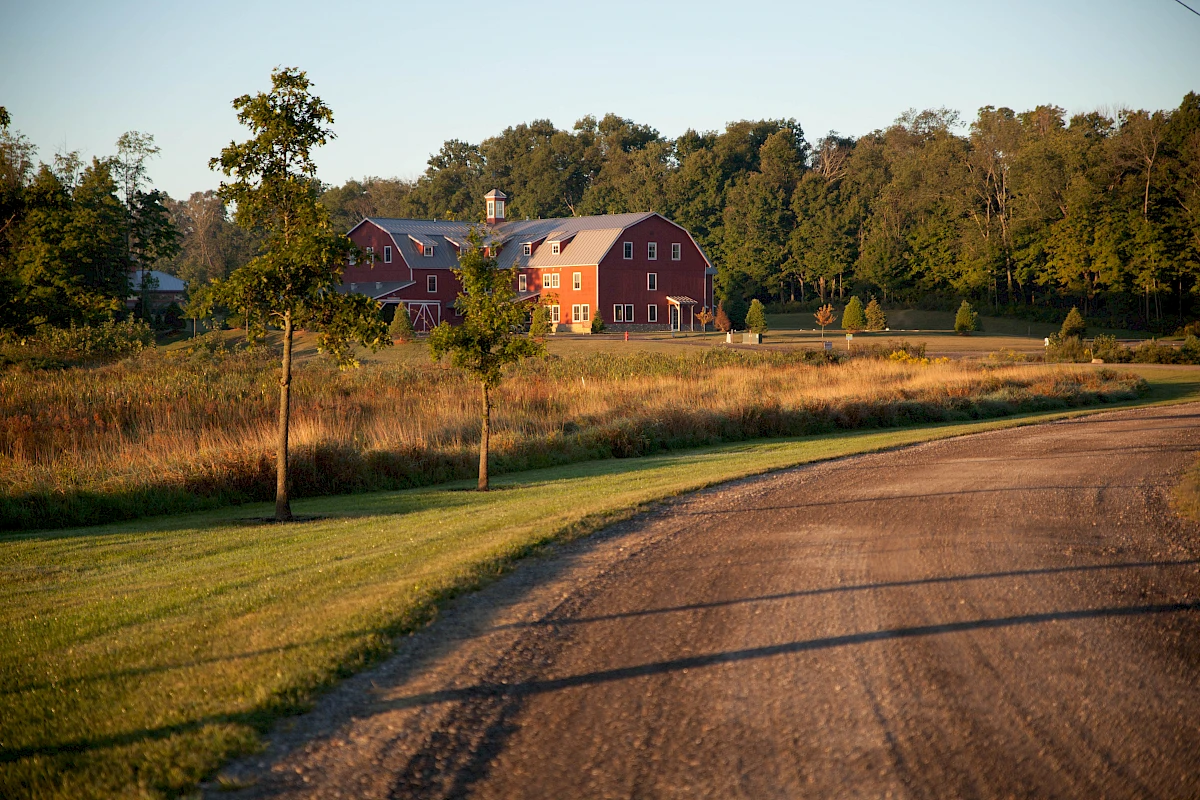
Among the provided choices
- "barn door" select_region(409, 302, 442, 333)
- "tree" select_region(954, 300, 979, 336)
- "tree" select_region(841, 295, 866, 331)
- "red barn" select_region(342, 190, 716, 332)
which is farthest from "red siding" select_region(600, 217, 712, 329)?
"tree" select_region(954, 300, 979, 336)

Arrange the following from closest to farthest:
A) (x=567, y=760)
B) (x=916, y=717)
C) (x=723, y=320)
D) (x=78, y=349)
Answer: (x=567, y=760) < (x=916, y=717) < (x=78, y=349) < (x=723, y=320)

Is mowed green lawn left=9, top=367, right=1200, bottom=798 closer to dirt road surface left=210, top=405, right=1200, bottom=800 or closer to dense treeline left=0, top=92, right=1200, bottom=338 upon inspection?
dirt road surface left=210, top=405, right=1200, bottom=800

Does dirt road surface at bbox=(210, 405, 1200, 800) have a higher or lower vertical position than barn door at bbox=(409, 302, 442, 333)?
lower

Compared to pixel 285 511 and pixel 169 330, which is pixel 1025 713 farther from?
pixel 169 330

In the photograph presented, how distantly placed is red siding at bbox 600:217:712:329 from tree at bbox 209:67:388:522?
5530cm

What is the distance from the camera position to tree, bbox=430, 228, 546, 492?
16.8 meters

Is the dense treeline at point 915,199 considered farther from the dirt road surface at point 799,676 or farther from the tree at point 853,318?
the dirt road surface at point 799,676

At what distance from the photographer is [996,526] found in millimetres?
10641

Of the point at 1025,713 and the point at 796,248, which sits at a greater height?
the point at 796,248

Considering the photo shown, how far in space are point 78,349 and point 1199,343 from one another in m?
52.5

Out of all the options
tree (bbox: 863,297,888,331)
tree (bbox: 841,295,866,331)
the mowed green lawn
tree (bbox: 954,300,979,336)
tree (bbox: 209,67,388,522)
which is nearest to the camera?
the mowed green lawn

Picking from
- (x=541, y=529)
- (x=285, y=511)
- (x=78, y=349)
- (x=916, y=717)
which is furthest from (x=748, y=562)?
(x=78, y=349)

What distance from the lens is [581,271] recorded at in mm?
69625

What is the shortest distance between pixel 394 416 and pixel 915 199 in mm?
78362
